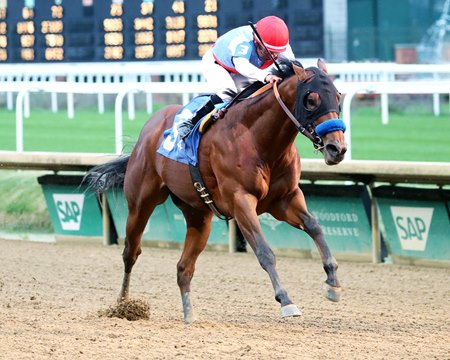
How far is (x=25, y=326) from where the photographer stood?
19.7ft

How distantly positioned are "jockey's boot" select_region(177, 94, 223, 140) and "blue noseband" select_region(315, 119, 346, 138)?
980 millimetres

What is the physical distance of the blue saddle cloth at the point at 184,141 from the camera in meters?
6.19

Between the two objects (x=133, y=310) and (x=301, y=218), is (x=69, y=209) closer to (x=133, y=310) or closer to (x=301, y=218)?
(x=133, y=310)

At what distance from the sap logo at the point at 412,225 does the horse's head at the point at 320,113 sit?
2934 millimetres

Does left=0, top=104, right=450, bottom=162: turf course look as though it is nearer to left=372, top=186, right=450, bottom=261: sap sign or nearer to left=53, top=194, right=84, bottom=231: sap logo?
left=53, top=194, right=84, bottom=231: sap logo

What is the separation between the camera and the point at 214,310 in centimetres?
678

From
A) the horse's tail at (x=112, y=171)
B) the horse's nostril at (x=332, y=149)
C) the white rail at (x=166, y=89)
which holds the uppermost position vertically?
the white rail at (x=166, y=89)

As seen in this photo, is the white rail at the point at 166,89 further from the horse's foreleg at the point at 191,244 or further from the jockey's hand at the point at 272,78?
the jockey's hand at the point at 272,78

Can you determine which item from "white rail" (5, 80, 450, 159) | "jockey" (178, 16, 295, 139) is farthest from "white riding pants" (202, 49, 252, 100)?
"white rail" (5, 80, 450, 159)

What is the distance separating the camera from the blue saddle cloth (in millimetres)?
6191

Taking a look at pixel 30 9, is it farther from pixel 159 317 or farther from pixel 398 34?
pixel 398 34

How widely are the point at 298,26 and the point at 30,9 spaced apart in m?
3.19

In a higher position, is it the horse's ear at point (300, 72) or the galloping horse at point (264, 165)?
the horse's ear at point (300, 72)

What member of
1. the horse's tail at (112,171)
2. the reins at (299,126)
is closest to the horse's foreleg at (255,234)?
the reins at (299,126)
